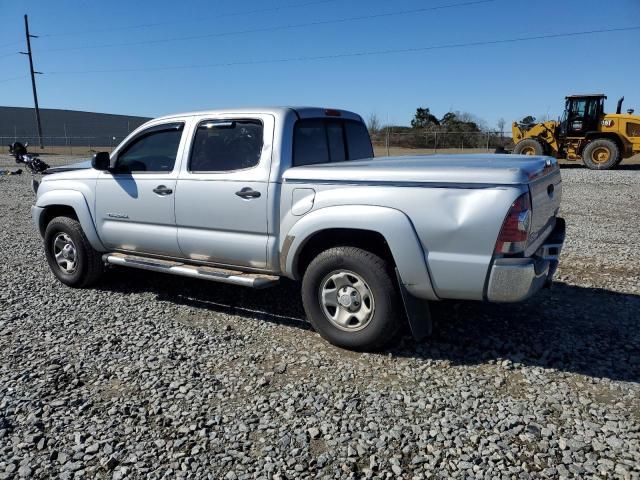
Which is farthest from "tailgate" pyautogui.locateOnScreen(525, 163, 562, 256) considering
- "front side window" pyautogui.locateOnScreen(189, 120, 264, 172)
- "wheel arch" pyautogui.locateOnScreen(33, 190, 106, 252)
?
"wheel arch" pyautogui.locateOnScreen(33, 190, 106, 252)

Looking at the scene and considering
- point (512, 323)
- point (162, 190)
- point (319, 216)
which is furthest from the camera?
point (162, 190)

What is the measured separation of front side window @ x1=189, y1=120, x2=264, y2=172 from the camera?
4.59m

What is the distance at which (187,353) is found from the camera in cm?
423

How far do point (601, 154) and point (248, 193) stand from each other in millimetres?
20144

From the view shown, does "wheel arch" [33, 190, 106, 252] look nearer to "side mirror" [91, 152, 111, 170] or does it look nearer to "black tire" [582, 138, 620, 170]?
"side mirror" [91, 152, 111, 170]

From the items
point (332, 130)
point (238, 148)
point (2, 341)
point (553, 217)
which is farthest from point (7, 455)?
point (553, 217)

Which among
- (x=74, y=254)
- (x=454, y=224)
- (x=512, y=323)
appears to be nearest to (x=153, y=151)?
(x=74, y=254)

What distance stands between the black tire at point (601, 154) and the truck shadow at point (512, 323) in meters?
17.1

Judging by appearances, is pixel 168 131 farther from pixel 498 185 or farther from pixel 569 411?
pixel 569 411

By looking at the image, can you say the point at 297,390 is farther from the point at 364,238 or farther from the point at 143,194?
the point at 143,194

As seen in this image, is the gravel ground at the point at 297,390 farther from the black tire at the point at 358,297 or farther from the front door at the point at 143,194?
the front door at the point at 143,194

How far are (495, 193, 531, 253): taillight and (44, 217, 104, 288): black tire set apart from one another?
14.4 feet

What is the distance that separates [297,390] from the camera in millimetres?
3621

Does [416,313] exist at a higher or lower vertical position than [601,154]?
lower
